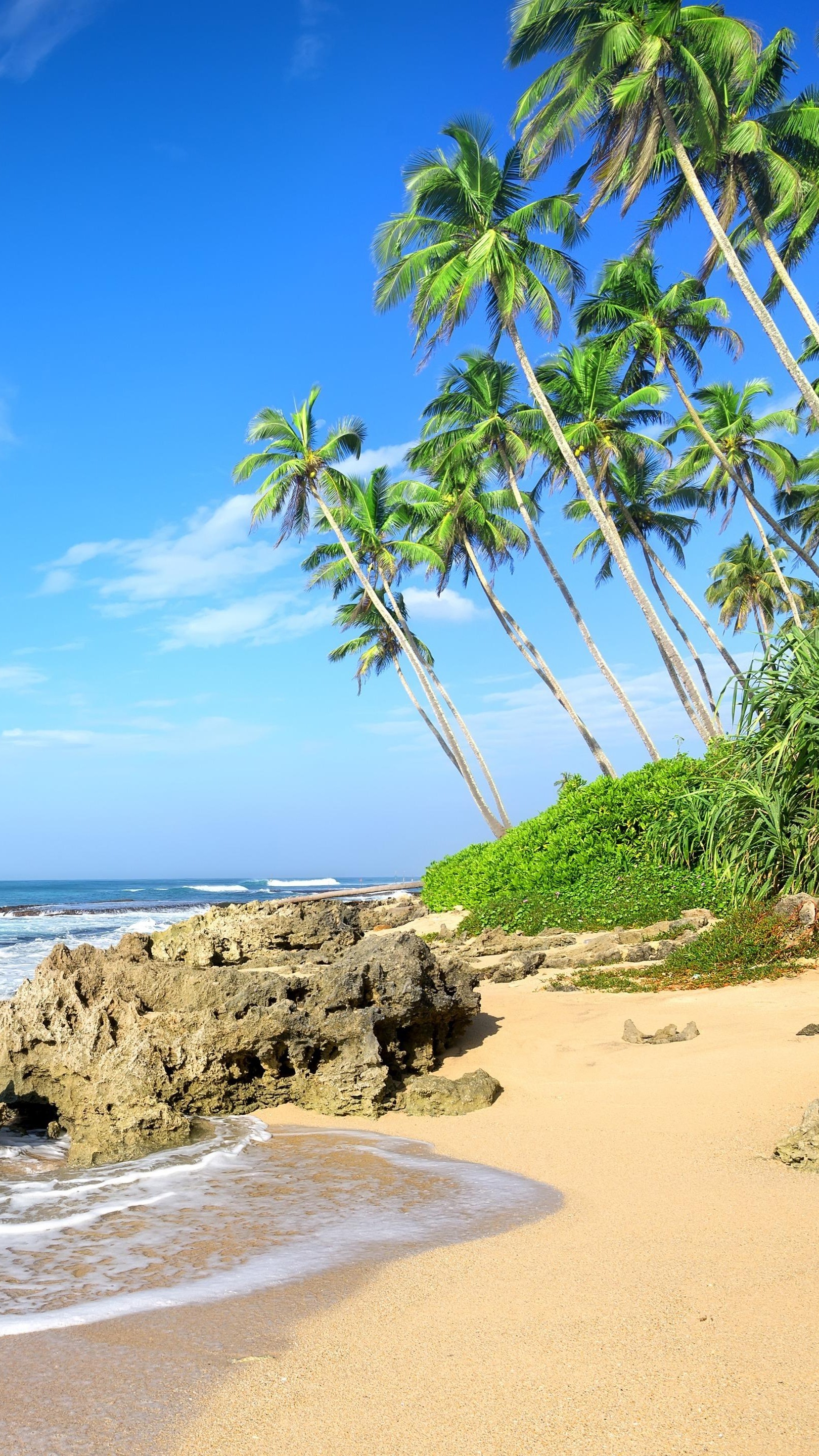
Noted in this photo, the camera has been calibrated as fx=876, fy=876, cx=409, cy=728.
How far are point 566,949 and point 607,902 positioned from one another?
1.73 m

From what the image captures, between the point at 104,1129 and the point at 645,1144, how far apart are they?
3073mm

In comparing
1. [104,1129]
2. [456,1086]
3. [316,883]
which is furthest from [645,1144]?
[316,883]

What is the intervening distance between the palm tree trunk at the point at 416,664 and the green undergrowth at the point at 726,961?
15.5 metres

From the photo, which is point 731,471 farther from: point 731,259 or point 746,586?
point 746,586

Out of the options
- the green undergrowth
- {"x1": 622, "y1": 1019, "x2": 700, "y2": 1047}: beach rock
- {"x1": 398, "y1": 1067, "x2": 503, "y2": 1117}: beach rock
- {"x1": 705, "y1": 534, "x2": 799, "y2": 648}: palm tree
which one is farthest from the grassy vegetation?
{"x1": 705, "y1": 534, "x2": 799, "y2": 648}: palm tree

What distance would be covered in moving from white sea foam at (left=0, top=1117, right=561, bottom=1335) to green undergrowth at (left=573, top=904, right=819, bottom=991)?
410 centimetres

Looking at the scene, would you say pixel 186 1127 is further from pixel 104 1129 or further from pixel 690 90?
pixel 690 90

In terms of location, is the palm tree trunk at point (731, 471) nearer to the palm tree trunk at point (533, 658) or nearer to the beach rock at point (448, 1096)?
the palm tree trunk at point (533, 658)

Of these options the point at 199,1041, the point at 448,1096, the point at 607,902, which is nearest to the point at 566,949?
the point at 607,902

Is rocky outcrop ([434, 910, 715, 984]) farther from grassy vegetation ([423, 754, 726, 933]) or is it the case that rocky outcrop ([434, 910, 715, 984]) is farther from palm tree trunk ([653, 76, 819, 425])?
palm tree trunk ([653, 76, 819, 425])

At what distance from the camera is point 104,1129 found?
5.13 m

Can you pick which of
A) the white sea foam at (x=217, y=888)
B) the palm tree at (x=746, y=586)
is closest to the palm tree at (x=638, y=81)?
the palm tree at (x=746, y=586)

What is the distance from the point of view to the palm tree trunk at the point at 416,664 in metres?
25.1

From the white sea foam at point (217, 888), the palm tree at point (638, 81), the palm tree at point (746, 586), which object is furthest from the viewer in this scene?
the white sea foam at point (217, 888)
